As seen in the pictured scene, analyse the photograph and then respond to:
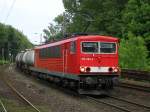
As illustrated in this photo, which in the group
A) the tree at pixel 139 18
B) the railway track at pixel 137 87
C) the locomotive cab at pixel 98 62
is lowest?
the railway track at pixel 137 87

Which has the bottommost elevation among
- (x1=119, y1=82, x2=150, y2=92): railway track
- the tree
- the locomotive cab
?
(x1=119, y1=82, x2=150, y2=92): railway track

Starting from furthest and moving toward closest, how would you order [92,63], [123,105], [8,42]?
[8,42] < [92,63] < [123,105]

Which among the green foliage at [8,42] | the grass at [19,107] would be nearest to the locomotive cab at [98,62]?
the grass at [19,107]

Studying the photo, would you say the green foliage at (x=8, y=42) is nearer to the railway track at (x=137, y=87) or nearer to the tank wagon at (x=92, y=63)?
the railway track at (x=137, y=87)

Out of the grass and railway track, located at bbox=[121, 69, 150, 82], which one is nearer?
the grass

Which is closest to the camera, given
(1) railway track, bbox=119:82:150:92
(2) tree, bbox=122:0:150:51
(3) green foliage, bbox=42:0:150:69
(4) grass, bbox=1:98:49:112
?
(4) grass, bbox=1:98:49:112

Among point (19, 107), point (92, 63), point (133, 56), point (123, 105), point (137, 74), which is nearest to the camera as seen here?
point (19, 107)

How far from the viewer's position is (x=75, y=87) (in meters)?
23.1

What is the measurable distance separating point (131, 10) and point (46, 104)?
1517 inches

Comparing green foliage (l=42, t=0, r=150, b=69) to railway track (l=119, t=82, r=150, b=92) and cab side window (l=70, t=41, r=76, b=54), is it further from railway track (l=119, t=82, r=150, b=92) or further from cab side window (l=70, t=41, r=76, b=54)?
cab side window (l=70, t=41, r=76, b=54)

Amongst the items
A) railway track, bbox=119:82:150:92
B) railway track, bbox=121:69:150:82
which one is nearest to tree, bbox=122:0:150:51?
railway track, bbox=121:69:150:82

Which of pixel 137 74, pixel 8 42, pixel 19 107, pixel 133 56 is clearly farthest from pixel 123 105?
pixel 8 42

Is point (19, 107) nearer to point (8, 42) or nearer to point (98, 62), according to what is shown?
point (98, 62)

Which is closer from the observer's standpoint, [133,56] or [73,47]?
[73,47]
